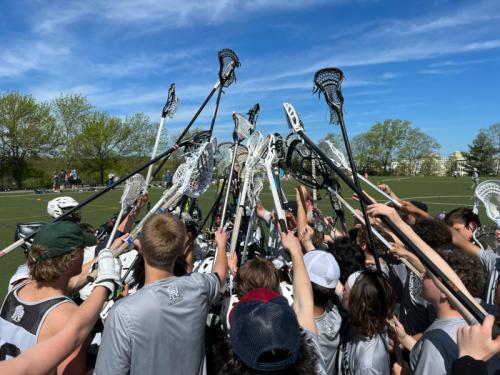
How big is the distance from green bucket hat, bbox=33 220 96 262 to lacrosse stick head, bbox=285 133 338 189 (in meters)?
2.36

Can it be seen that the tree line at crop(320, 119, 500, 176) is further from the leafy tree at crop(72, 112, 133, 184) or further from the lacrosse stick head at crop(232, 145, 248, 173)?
the lacrosse stick head at crop(232, 145, 248, 173)

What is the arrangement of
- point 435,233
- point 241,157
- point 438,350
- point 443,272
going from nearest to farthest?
1. point 438,350
2. point 443,272
3. point 435,233
4. point 241,157

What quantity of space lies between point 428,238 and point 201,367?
256cm

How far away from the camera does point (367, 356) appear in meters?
2.54

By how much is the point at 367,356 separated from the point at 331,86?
2403mm

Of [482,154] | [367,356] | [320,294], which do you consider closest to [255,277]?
[320,294]

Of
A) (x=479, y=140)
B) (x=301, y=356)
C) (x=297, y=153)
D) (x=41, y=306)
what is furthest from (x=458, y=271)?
(x=479, y=140)

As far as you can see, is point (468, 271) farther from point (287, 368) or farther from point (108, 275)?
point (108, 275)

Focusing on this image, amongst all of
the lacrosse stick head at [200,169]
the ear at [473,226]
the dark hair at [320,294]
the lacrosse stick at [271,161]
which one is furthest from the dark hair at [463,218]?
the lacrosse stick head at [200,169]

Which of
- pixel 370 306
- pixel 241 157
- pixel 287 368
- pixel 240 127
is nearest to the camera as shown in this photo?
pixel 287 368

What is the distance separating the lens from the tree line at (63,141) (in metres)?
43.2

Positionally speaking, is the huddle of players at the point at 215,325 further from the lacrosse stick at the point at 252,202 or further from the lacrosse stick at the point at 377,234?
the lacrosse stick at the point at 252,202

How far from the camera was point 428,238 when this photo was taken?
384 centimetres

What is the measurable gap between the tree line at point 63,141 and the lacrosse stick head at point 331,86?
142 feet
